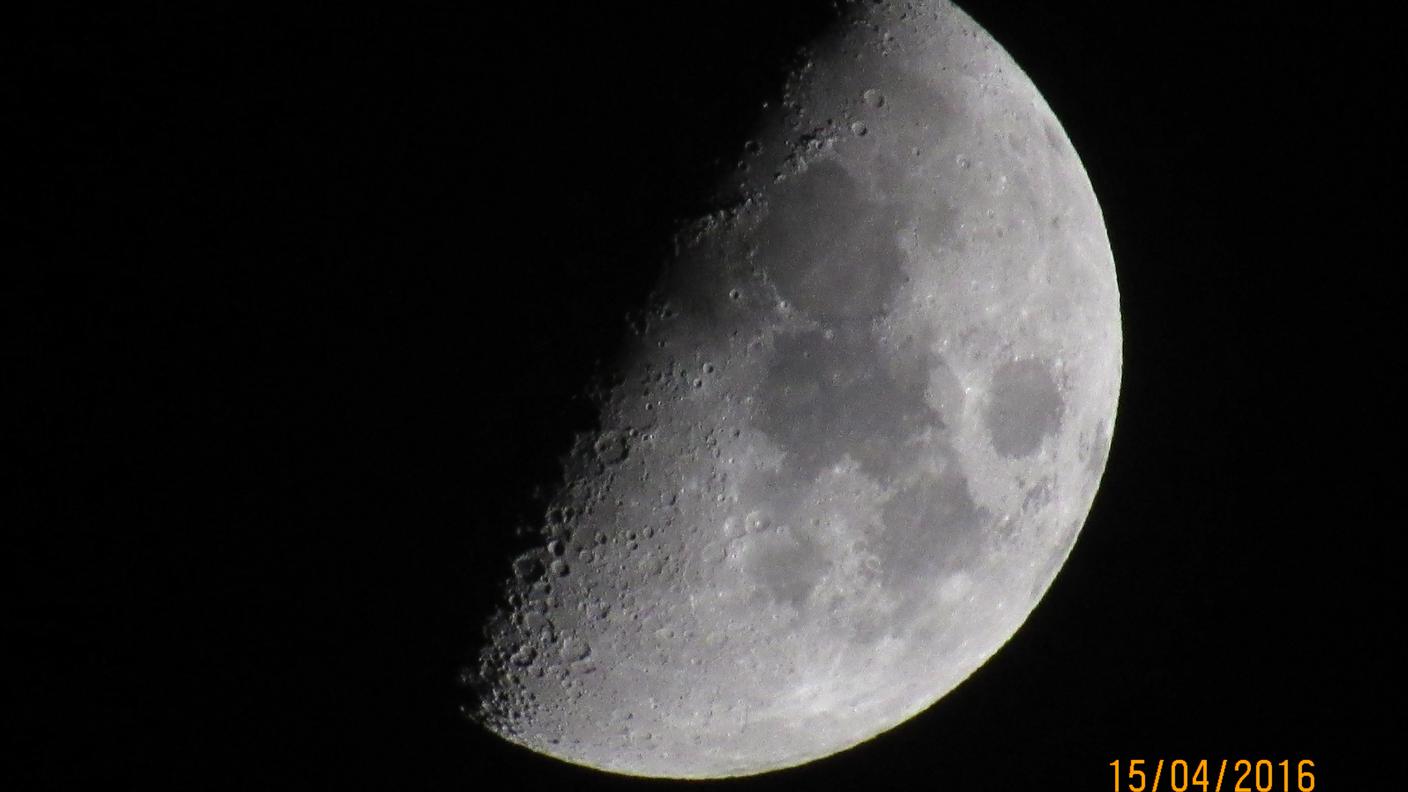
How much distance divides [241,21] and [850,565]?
195cm

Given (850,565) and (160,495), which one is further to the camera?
(850,565)

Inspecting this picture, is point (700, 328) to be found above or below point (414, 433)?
above

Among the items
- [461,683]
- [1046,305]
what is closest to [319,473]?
[461,683]

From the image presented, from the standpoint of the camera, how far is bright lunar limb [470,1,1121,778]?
258 cm

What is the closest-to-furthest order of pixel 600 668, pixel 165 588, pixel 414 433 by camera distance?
pixel 414 433 → pixel 165 588 → pixel 600 668

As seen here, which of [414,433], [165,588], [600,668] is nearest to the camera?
[414,433]

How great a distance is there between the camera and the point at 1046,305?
2.98 meters

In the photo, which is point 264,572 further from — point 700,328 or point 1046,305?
point 1046,305

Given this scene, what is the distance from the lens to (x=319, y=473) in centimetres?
250

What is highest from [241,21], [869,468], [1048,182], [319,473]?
[1048,182]

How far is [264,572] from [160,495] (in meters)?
0.30

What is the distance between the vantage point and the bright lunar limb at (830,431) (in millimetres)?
2580

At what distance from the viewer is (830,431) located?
8.61ft

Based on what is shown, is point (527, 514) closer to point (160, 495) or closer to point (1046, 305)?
point (160, 495)
